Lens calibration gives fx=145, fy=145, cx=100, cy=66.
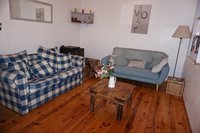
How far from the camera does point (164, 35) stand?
12.7 ft

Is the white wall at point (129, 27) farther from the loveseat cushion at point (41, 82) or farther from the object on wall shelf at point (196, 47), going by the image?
the loveseat cushion at point (41, 82)

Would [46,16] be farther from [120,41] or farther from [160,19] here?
[160,19]

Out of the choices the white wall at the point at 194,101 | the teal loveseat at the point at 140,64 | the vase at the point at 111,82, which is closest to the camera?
the white wall at the point at 194,101

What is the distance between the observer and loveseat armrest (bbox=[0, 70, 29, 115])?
80.2 inches

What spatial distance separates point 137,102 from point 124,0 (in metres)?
2.89

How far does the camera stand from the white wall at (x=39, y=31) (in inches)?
106

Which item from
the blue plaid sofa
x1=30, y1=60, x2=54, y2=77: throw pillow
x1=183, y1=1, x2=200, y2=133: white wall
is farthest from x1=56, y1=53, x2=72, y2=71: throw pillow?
x1=183, y1=1, x2=200, y2=133: white wall

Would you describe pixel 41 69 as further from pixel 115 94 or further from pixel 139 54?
pixel 139 54

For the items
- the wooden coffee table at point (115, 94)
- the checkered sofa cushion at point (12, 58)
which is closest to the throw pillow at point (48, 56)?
the checkered sofa cushion at point (12, 58)

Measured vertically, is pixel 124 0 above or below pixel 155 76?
above

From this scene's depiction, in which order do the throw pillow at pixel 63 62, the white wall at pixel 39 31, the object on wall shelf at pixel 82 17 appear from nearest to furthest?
the white wall at pixel 39 31
the throw pillow at pixel 63 62
the object on wall shelf at pixel 82 17

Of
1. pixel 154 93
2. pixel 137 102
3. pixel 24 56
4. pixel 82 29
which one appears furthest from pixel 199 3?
pixel 24 56

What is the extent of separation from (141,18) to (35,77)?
3095 mm

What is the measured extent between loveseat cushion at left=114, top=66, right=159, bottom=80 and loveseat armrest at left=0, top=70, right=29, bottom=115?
221 cm
